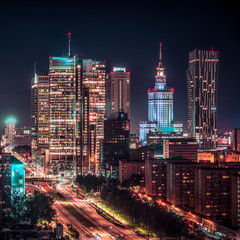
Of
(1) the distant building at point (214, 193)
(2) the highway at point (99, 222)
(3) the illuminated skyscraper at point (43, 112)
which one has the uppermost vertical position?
(3) the illuminated skyscraper at point (43, 112)

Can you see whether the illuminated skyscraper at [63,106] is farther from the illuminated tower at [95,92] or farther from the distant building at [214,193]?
the distant building at [214,193]

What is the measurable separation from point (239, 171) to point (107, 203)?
14.9 meters

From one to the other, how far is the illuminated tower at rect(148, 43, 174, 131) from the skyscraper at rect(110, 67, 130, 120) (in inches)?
918

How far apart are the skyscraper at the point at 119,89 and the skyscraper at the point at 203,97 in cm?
2038

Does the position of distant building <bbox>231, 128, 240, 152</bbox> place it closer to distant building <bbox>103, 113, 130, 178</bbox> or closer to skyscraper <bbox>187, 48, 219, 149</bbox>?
distant building <bbox>103, 113, 130, 178</bbox>

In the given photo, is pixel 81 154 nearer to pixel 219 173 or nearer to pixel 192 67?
pixel 219 173

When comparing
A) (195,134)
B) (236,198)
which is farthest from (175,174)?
(195,134)

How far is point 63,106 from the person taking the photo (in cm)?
10412

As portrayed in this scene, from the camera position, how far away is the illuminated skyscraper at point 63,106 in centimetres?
10319

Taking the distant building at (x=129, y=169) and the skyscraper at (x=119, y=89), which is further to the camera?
the skyscraper at (x=119, y=89)

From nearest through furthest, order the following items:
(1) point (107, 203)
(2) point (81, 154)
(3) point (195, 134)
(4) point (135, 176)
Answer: (1) point (107, 203) < (4) point (135, 176) < (2) point (81, 154) < (3) point (195, 134)

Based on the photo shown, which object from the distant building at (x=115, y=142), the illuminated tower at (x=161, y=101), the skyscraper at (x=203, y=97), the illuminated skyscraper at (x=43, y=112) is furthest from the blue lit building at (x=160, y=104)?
the distant building at (x=115, y=142)

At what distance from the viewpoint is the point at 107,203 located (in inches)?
2566

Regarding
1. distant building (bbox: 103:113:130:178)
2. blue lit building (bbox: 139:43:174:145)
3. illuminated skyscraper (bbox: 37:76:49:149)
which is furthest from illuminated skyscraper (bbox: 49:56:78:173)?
blue lit building (bbox: 139:43:174:145)
